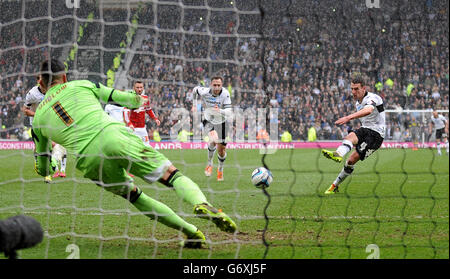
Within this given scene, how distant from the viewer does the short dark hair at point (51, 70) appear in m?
4.89

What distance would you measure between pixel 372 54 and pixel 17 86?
14888mm

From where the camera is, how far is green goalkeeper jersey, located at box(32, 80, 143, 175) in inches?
184

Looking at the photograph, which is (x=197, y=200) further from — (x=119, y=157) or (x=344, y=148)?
(x=344, y=148)

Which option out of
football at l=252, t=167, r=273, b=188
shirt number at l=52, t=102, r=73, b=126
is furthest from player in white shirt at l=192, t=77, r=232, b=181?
shirt number at l=52, t=102, r=73, b=126

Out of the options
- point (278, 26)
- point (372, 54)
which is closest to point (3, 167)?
point (278, 26)

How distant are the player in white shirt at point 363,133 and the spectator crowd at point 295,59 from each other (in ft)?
13.3

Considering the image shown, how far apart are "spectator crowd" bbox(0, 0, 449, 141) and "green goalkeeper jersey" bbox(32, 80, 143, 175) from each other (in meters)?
5.61

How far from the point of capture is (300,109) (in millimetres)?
21188

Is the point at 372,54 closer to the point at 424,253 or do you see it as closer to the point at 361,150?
the point at 361,150

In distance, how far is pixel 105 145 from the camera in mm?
4527

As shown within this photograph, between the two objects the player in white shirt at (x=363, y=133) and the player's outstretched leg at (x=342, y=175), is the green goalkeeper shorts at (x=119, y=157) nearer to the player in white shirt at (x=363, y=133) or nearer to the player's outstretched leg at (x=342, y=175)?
Answer: the player in white shirt at (x=363, y=133)

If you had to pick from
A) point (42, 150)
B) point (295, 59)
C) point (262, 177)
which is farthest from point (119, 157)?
point (295, 59)

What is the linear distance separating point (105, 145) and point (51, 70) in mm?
974

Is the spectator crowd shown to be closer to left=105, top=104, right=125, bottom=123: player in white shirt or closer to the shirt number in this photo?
left=105, top=104, right=125, bottom=123: player in white shirt
